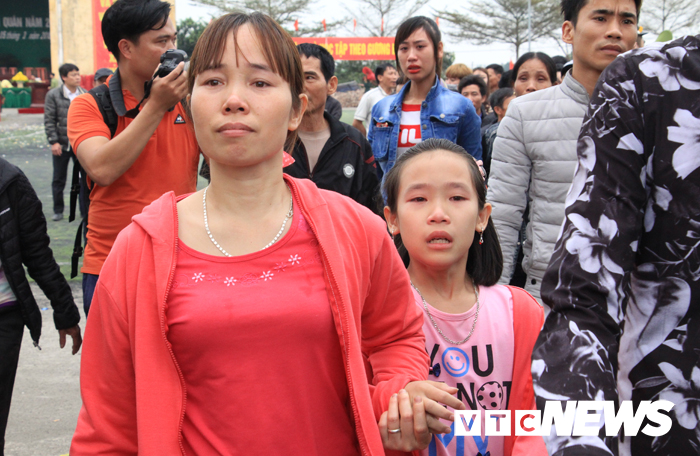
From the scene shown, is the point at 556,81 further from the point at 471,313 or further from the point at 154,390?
the point at 154,390

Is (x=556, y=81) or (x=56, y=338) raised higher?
(x=556, y=81)

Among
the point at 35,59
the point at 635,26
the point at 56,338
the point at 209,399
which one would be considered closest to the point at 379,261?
the point at 209,399

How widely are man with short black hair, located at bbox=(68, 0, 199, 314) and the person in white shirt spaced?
4233 millimetres

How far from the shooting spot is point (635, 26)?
294 centimetres

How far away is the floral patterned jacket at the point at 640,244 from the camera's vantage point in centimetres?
113

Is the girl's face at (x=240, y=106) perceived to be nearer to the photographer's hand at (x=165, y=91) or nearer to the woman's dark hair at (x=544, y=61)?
the photographer's hand at (x=165, y=91)

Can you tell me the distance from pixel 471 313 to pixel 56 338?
4.01 m

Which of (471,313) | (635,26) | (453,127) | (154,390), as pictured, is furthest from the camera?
(453,127)

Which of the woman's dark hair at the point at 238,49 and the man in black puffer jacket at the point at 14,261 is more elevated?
the woman's dark hair at the point at 238,49

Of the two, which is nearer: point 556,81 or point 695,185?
point 695,185

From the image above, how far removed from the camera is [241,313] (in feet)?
4.84

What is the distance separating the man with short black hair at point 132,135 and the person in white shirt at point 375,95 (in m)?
4.23

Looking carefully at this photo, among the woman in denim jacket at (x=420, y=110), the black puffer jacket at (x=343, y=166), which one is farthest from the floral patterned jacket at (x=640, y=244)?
the woman in denim jacket at (x=420, y=110)

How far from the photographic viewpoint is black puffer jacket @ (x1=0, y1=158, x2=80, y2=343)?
9.06 feet
